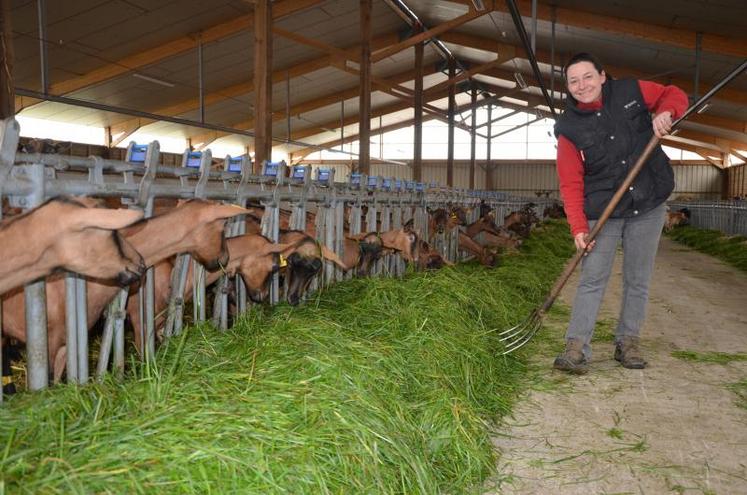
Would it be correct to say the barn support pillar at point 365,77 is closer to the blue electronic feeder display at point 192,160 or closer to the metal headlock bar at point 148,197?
the metal headlock bar at point 148,197

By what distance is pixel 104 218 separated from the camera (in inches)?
92.8

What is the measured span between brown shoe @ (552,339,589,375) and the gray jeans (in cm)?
5

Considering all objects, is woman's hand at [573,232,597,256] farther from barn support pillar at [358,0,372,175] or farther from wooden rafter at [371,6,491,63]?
wooden rafter at [371,6,491,63]

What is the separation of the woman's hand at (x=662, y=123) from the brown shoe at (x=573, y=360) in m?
1.49

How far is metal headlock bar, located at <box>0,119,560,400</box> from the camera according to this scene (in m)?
2.67

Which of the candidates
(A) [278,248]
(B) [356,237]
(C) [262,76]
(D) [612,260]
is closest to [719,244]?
(C) [262,76]

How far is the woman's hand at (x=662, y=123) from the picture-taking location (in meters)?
4.15

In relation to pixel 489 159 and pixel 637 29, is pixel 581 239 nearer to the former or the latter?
pixel 637 29

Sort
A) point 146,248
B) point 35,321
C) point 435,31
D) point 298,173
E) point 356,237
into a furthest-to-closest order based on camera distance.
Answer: point 435,31
point 356,237
point 298,173
point 146,248
point 35,321

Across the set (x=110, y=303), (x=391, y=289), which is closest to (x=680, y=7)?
(x=391, y=289)

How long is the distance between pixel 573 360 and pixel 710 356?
1.28m

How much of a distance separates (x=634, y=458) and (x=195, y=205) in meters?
2.55

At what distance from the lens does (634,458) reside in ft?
10.2

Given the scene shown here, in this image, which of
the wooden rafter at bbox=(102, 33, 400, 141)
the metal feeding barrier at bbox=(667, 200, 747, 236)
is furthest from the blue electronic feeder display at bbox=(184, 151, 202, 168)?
the wooden rafter at bbox=(102, 33, 400, 141)
